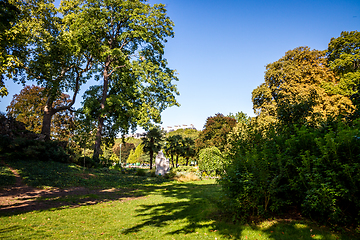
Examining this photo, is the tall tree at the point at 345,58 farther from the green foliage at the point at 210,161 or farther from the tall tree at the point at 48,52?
the tall tree at the point at 48,52

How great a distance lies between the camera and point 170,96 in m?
20.7

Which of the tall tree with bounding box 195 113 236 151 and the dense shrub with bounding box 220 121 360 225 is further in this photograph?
the tall tree with bounding box 195 113 236 151

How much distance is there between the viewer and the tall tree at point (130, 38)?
20.0 metres

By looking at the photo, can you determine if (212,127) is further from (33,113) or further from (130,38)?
(33,113)

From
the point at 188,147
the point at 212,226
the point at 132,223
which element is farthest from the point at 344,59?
the point at 132,223

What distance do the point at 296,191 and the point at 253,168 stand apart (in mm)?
1059

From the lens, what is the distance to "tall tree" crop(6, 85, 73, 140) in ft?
96.7

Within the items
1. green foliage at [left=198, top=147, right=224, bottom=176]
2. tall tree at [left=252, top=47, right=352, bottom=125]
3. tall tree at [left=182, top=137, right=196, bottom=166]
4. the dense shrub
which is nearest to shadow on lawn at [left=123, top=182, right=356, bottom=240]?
the dense shrub

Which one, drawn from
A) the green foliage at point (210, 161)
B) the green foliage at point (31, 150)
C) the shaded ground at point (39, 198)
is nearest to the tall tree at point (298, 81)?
the green foliage at point (210, 161)

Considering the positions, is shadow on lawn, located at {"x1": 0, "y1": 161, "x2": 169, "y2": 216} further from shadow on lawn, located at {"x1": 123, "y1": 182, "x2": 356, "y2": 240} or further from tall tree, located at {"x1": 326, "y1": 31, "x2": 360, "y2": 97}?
tall tree, located at {"x1": 326, "y1": 31, "x2": 360, "y2": 97}

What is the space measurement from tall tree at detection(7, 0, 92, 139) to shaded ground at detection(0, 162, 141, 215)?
400 inches

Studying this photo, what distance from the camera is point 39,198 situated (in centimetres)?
888

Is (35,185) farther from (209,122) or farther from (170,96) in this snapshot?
(209,122)

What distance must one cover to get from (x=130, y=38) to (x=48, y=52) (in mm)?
7685
